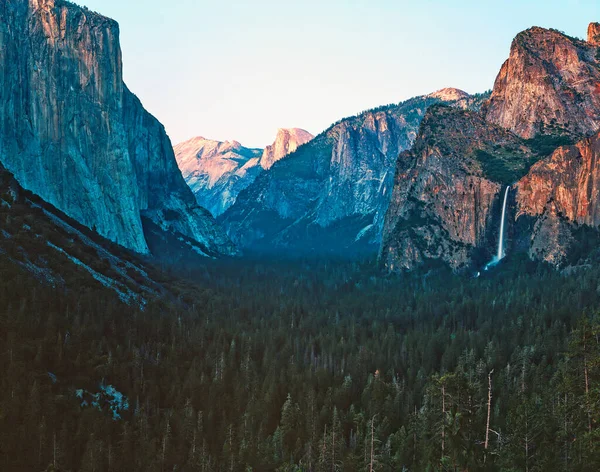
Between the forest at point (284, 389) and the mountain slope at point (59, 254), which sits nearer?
the forest at point (284, 389)

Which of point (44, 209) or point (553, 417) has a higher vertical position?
point (44, 209)

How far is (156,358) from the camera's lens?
12256cm

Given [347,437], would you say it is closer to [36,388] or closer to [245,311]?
[36,388]

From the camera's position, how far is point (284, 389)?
11888 cm

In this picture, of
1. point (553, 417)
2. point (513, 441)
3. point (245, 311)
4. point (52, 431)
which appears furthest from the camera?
point (245, 311)

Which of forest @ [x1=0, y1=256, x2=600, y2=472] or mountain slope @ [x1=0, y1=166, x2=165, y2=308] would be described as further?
mountain slope @ [x1=0, y1=166, x2=165, y2=308]

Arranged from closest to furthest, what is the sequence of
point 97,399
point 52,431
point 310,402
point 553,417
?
point 553,417 < point 52,431 < point 97,399 < point 310,402

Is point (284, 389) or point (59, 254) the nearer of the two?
point (284, 389)

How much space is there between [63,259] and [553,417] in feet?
314

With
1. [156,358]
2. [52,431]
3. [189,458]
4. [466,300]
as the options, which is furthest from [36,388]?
[466,300]

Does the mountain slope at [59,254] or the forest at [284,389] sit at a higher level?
the mountain slope at [59,254]

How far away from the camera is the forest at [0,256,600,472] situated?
2761 inches

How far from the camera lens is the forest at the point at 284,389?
70125 mm

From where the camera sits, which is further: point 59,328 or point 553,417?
point 59,328
